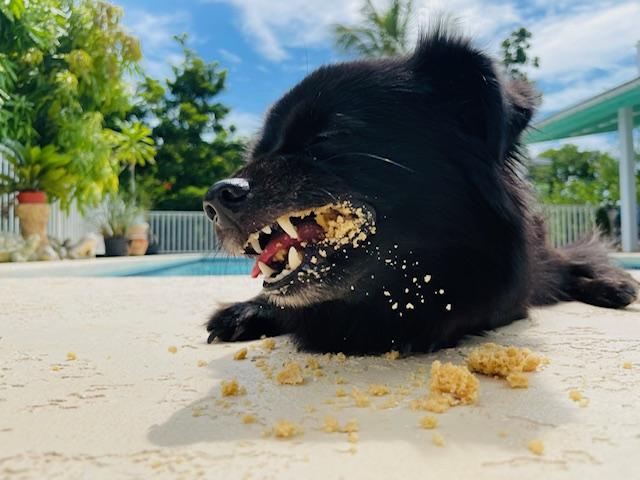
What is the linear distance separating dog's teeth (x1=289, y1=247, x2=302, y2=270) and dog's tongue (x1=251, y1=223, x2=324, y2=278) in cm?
4

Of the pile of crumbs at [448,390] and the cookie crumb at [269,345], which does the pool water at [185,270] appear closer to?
the cookie crumb at [269,345]

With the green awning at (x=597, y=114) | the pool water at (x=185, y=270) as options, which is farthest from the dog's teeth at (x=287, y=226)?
the green awning at (x=597, y=114)

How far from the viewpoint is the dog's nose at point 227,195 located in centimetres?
137

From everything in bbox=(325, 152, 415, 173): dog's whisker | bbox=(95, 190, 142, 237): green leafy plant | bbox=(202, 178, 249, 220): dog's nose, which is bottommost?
bbox=(202, 178, 249, 220): dog's nose

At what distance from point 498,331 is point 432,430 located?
120 cm

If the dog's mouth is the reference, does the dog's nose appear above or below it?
above

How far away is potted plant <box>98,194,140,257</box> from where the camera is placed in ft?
39.7

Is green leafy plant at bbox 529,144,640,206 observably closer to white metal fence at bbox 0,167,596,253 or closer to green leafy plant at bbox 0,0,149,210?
white metal fence at bbox 0,167,596,253

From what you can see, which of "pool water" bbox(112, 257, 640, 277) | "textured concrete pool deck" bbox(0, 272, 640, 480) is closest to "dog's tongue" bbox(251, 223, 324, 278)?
"textured concrete pool deck" bbox(0, 272, 640, 480)

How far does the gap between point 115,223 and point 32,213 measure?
354 cm

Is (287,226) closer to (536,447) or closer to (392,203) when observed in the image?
(392,203)

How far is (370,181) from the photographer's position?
4.84 feet

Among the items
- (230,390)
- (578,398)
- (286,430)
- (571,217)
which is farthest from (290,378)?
(571,217)

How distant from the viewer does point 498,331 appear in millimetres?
2045
